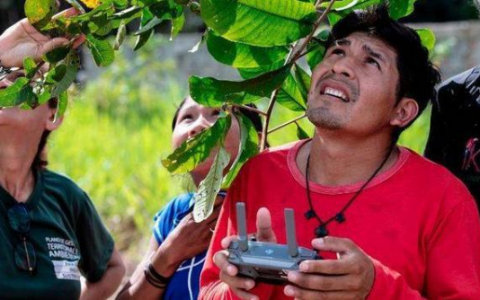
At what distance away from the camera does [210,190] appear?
3199mm

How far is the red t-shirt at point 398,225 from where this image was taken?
9.50 feet

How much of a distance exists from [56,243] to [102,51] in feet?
2.53

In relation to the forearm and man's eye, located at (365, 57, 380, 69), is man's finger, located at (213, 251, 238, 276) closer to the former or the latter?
man's eye, located at (365, 57, 380, 69)

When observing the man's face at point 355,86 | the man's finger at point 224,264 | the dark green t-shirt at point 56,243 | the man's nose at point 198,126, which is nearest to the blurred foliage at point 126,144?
A: the dark green t-shirt at point 56,243

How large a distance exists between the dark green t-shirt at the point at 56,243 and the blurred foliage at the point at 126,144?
196cm

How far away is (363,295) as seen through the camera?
2.75 m

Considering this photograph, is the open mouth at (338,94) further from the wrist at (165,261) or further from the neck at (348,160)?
the wrist at (165,261)

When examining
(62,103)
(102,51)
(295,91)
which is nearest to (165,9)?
(102,51)

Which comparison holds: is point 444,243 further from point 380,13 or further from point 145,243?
point 145,243

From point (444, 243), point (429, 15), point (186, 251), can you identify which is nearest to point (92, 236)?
point (186, 251)

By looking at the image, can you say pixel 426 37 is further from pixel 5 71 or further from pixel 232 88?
pixel 5 71

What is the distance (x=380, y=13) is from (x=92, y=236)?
4.59 feet

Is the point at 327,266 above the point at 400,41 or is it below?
below

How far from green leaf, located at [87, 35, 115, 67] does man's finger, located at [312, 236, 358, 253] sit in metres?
0.93
